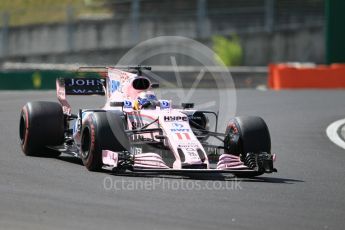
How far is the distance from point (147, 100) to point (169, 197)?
279cm

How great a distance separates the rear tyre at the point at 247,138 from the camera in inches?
488

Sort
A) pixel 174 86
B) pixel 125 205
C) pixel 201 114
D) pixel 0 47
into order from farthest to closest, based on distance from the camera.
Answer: pixel 0 47, pixel 174 86, pixel 201 114, pixel 125 205

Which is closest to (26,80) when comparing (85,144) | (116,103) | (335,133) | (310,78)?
(310,78)

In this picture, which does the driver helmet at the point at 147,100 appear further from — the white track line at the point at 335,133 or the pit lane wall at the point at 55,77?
the pit lane wall at the point at 55,77

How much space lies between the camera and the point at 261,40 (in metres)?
37.8

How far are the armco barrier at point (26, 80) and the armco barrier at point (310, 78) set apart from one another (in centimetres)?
663

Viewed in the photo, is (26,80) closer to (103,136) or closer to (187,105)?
(187,105)

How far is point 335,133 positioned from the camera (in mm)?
18562

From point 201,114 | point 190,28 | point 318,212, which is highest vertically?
point 190,28

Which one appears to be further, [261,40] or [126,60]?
[261,40]

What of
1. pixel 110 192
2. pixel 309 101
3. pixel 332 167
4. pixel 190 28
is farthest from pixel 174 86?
pixel 110 192

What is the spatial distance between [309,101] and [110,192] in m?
15.8

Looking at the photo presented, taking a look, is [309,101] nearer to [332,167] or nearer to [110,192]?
[332,167]

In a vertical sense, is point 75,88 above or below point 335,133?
above
